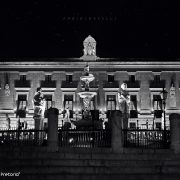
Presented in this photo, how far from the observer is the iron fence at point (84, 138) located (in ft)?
62.8

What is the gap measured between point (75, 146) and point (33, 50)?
39.1 m

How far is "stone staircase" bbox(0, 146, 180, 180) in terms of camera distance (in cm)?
1739

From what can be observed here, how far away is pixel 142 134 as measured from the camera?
779 inches

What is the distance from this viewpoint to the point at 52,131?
1873 centimetres

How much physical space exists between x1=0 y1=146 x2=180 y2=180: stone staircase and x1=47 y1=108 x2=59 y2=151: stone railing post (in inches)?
12.8

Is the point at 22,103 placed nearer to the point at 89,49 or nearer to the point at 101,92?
the point at 101,92

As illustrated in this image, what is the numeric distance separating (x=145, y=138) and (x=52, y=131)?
181 inches

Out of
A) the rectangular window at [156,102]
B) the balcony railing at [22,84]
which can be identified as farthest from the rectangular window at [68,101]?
the rectangular window at [156,102]

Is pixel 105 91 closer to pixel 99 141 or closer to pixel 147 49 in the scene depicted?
pixel 147 49

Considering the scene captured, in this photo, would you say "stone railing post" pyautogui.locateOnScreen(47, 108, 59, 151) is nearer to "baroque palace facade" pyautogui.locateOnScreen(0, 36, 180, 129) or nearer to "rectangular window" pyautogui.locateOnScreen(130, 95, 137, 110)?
"baroque palace facade" pyautogui.locateOnScreen(0, 36, 180, 129)

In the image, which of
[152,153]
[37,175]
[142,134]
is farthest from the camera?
[142,134]

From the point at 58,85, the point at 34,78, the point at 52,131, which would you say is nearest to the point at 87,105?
the point at 52,131

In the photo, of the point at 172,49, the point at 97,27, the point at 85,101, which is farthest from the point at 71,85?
the point at 85,101

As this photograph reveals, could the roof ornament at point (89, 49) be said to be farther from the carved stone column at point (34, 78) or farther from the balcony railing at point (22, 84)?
the balcony railing at point (22, 84)
